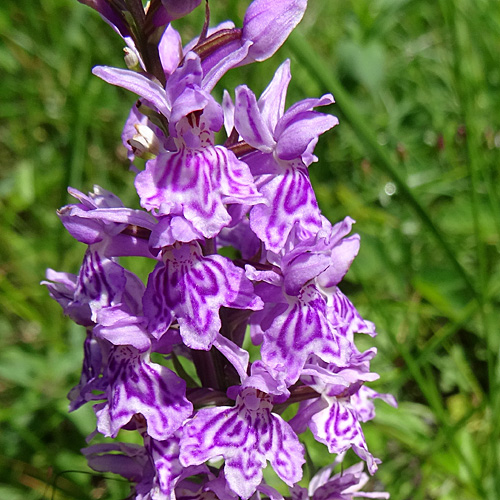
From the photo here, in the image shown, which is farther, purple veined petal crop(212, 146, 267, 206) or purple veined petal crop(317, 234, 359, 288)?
purple veined petal crop(317, 234, 359, 288)

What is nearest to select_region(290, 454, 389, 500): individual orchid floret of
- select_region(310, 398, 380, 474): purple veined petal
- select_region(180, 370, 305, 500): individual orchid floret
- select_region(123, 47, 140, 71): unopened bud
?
select_region(310, 398, 380, 474): purple veined petal

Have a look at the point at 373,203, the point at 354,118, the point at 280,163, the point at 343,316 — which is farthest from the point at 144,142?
the point at 373,203

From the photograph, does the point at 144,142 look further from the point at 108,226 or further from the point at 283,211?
the point at 283,211

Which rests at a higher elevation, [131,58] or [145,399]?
[131,58]

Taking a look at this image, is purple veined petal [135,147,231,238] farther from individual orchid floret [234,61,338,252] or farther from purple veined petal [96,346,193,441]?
purple veined petal [96,346,193,441]

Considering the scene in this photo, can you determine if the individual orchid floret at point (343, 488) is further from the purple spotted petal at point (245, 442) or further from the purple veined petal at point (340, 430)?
the purple spotted petal at point (245, 442)
